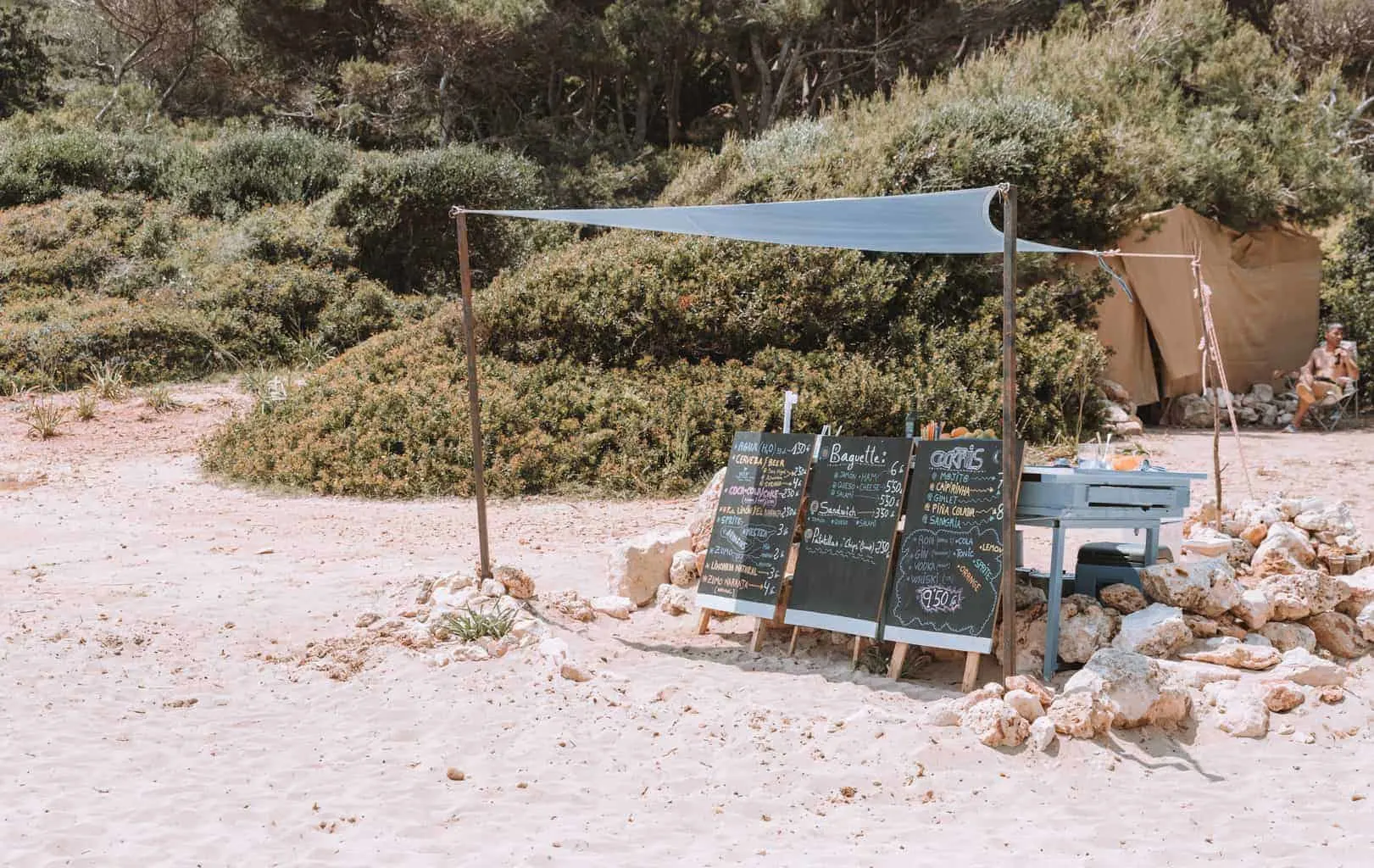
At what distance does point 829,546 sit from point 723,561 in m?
0.63

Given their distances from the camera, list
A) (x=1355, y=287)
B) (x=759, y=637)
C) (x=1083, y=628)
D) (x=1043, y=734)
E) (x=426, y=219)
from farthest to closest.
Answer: (x=426, y=219), (x=1355, y=287), (x=759, y=637), (x=1083, y=628), (x=1043, y=734)

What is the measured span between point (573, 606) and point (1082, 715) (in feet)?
9.15

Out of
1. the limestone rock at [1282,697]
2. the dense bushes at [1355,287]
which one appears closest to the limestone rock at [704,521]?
the limestone rock at [1282,697]

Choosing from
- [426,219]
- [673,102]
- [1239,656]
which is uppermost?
[673,102]

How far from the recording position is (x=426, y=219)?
18641mm

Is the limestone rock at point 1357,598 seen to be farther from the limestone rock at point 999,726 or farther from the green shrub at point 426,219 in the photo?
the green shrub at point 426,219

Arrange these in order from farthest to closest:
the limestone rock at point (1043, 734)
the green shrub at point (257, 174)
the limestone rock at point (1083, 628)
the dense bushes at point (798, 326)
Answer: the green shrub at point (257, 174) → the dense bushes at point (798, 326) → the limestone rock at point (1083, 628) → the limestone rock at point (1043, 734)

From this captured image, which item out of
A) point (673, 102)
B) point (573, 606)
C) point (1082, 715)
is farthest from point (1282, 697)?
point (673, 102)

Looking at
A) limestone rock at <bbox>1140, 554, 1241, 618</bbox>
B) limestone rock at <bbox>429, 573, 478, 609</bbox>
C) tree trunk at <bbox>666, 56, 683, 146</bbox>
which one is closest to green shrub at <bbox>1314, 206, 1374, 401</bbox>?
limestone rock at <bbox>1140, 554, 1241, 618</bbox>

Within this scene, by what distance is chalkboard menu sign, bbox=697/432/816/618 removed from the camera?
579cm

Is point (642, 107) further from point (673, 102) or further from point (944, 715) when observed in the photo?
point (944, 715)

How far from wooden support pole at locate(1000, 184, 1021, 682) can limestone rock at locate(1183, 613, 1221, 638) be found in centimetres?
103

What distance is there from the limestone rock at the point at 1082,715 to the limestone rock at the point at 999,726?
0.13 m

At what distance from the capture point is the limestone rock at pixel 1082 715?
449 cm
